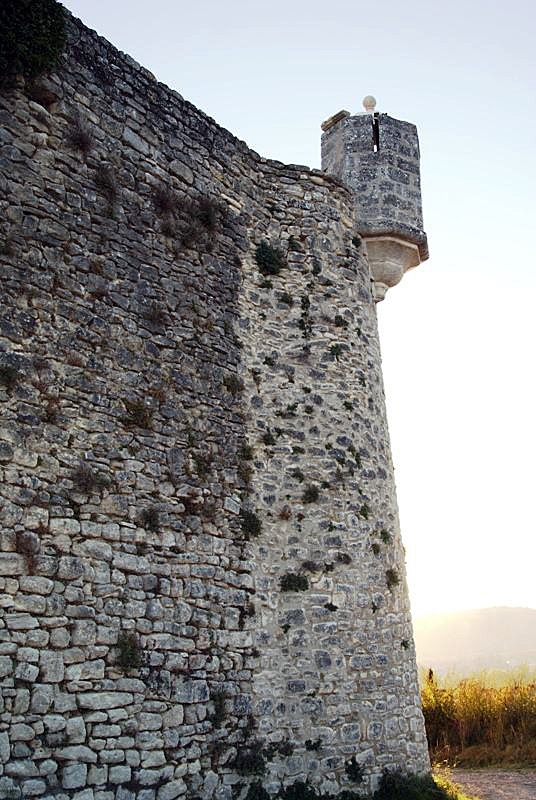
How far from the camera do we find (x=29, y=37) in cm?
803

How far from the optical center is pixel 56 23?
8.34 meters

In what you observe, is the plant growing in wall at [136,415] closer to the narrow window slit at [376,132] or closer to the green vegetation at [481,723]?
the narrow window slit at [376,132]

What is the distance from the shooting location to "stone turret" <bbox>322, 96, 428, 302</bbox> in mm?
11883

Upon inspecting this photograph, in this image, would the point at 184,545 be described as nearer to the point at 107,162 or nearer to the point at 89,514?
the point at 89,514

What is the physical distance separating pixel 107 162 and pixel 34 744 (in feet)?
19.0

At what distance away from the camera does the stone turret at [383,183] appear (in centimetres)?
1188

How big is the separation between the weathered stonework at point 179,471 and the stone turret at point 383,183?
0.75 metres

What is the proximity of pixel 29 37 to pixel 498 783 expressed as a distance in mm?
11317

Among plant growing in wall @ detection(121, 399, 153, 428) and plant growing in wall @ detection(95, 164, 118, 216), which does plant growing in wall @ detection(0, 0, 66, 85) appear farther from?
plant growing in wall @ detection(121, 399, 153, 428)

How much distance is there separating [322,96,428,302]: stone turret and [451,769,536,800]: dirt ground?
274 inches

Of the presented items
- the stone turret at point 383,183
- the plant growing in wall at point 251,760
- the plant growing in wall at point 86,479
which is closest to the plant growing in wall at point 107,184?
the plant growing in wall at point 86,479

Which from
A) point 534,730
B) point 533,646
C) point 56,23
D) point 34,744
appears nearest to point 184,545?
point 34,744

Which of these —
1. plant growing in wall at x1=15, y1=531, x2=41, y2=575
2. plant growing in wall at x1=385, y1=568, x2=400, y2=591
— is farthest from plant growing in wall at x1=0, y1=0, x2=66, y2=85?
plant growing in wall at x1=385, y1=568, x2=400, y2=591

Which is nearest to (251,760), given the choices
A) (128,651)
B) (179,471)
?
(128,651)
